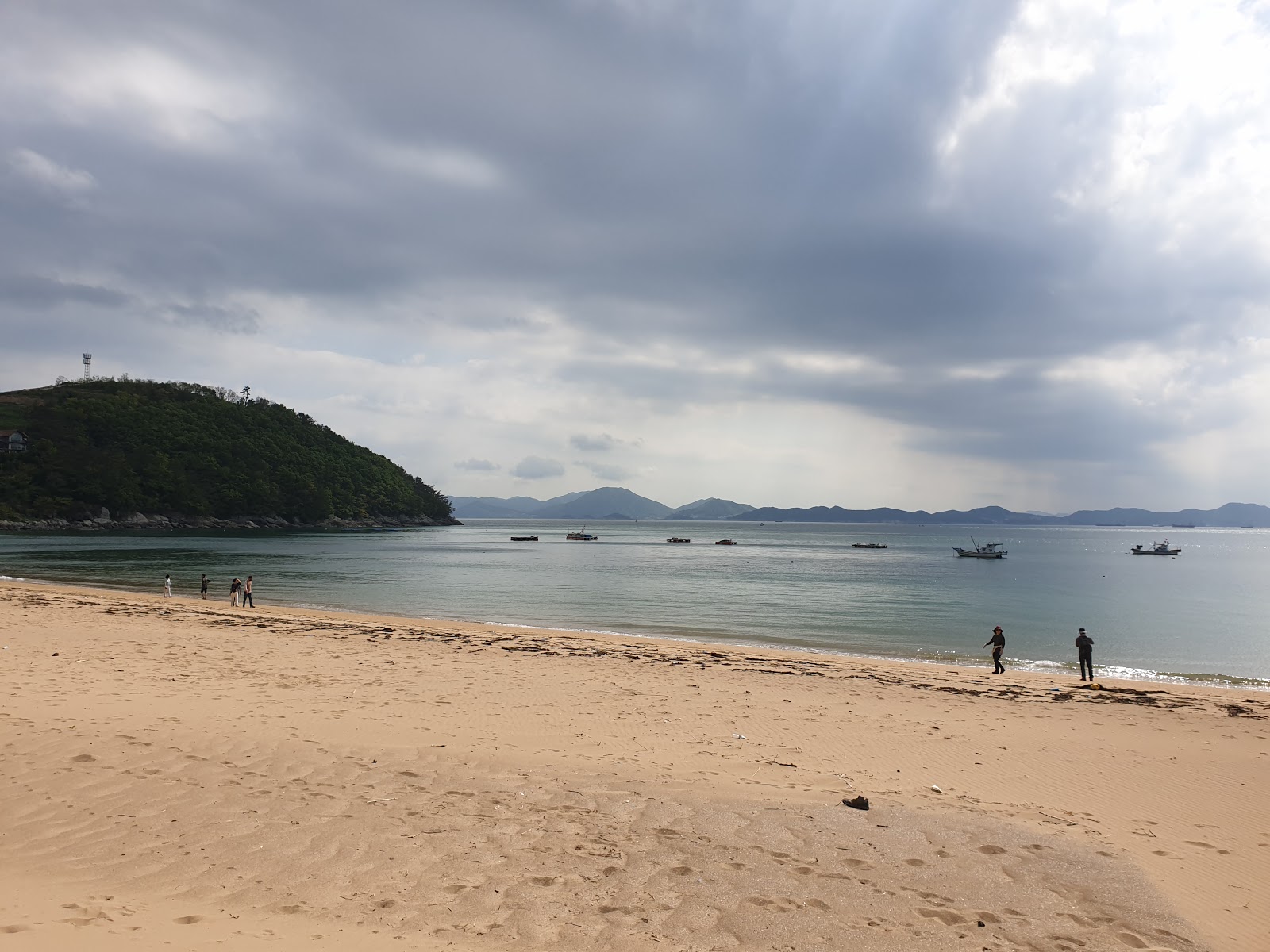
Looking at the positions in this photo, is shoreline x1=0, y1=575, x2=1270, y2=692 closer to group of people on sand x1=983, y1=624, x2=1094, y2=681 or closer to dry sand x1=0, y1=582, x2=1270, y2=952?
group of people on sand x1=983, y1=624, x2=1094, y2=681

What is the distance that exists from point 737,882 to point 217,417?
733ft

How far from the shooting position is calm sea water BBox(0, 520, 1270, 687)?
32.3 metres

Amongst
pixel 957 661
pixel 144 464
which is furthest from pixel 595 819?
pixel 144 464

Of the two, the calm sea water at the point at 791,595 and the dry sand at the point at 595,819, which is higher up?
the dry sand at the point at 595,819

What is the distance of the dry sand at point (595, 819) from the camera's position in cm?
576

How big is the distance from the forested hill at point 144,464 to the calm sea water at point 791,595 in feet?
128

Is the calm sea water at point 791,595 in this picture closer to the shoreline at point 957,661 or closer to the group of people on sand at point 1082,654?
the shoreline at point 957,661

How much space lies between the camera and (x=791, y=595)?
2106 inches

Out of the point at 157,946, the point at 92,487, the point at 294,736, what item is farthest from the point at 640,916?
the point at 92,487

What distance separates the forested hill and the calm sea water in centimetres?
3902

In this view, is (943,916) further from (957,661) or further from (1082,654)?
(957,661)

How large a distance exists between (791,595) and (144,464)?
15735 cm

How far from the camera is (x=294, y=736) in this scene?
34.7 feet

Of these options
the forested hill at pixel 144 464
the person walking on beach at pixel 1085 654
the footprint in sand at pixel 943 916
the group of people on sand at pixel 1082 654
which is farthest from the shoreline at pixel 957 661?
the forested hill at pixel 144 464
